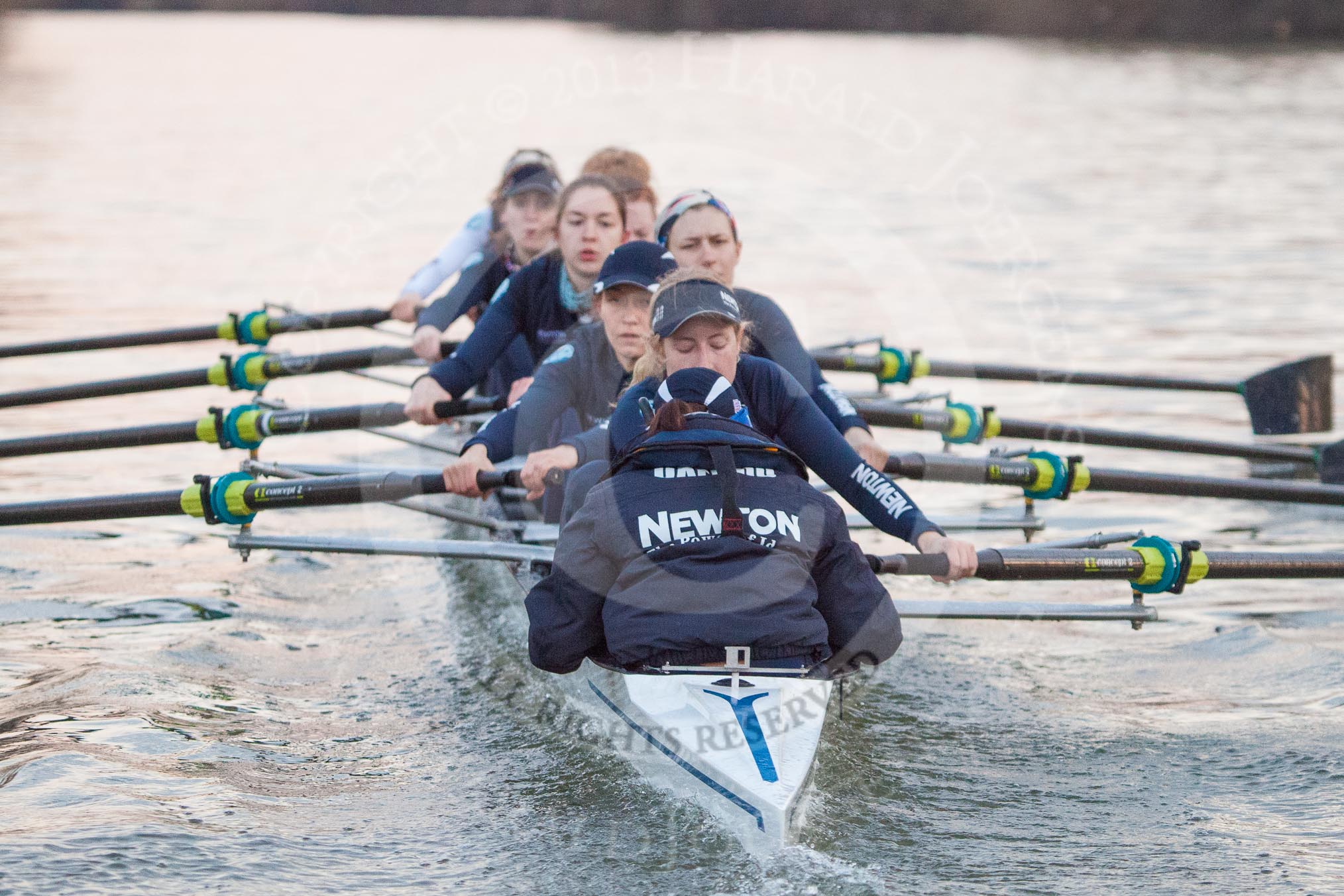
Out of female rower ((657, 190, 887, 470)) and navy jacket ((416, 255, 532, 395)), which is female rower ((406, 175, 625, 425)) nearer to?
female rower ((657, 190, 887, 470))

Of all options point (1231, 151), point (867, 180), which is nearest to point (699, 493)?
point (867, 180)

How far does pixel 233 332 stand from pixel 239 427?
2.87m

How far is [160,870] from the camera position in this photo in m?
4.07

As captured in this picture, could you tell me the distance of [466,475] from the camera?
563 centimetres

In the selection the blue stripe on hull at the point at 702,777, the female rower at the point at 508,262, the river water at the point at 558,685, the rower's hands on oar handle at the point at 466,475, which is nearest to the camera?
the blue stripe on hull at the point at 702,777

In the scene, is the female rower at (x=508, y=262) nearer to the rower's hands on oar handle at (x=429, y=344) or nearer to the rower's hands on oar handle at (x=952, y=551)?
the rower's hands on oar handle at (x=429, y=344)

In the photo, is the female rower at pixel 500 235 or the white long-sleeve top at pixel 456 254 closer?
the female rower at pixel 500 235

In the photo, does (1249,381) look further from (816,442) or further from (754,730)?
(754,730)

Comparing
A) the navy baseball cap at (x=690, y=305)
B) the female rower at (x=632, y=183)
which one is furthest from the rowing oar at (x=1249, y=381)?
the navy baseball cap at (x=690, y=305)

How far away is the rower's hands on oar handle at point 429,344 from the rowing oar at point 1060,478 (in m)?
3.30

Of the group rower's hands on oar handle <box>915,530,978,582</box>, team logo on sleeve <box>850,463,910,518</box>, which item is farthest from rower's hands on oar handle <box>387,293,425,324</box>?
rower's hands on oar handle <box>915,530,978,582</box>

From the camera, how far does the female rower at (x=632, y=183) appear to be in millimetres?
7621

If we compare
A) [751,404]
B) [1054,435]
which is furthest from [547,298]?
[1054,435]

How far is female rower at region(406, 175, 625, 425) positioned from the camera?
686cm
